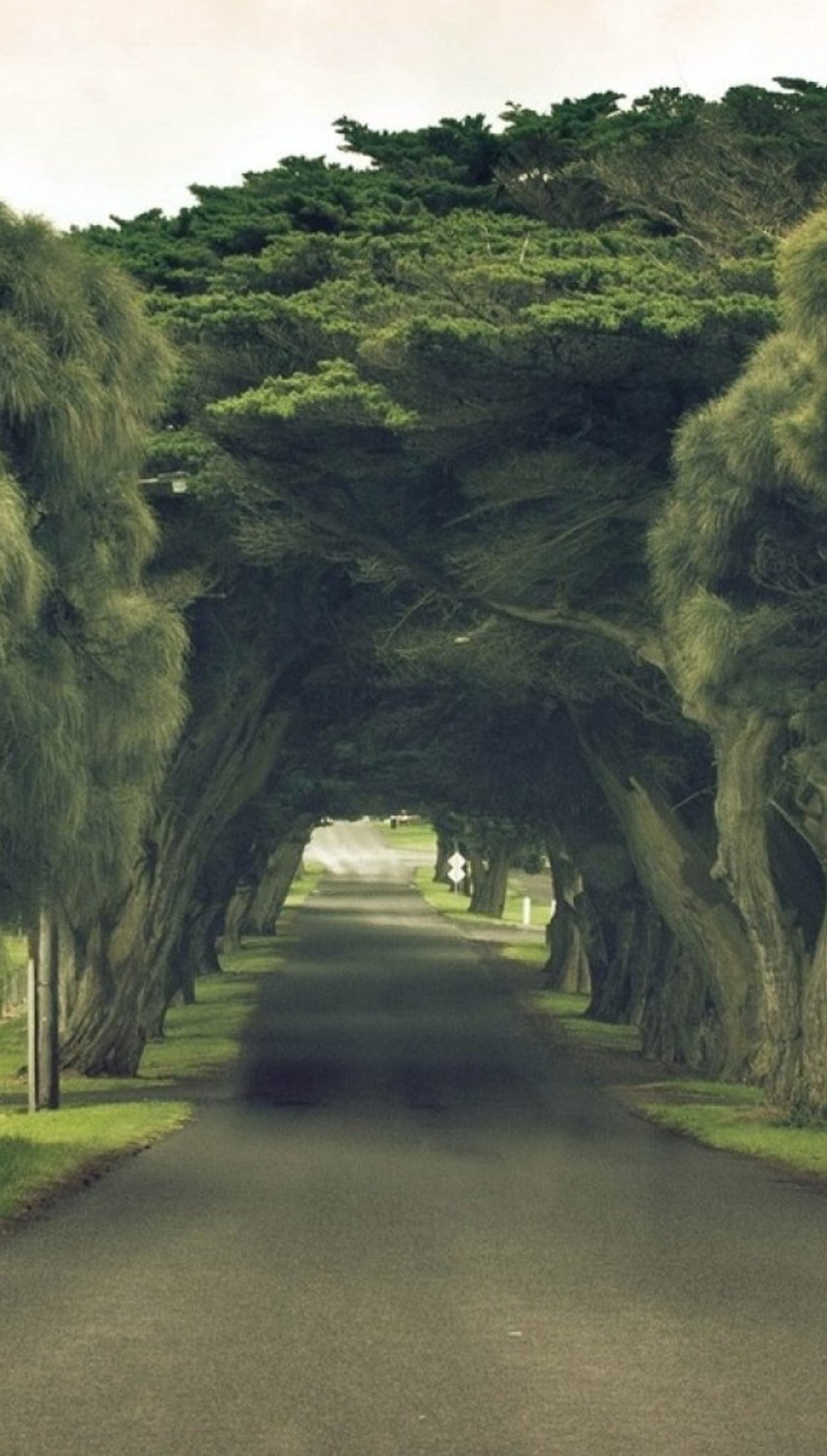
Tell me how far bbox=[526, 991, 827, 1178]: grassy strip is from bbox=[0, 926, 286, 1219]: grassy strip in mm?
5373

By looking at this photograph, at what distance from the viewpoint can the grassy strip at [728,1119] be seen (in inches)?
981

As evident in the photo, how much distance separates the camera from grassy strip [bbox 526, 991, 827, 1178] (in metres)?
24.9

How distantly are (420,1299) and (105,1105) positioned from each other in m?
17.0

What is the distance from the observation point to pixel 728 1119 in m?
28.9

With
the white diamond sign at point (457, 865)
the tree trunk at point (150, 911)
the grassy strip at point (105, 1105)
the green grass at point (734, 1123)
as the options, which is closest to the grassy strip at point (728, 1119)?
the green grass at point (734, 1123)

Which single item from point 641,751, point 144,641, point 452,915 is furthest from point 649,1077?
point 452,915

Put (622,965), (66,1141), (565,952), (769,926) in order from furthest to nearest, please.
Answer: (565,952), (622,965), (769,926), (66,1141)

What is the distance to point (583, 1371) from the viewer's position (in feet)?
37.1

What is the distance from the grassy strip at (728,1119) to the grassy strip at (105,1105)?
537cm

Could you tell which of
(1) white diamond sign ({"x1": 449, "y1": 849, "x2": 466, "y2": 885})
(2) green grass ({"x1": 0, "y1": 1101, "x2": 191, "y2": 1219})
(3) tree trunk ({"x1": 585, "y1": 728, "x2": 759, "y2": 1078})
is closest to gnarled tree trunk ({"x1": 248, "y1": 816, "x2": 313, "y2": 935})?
(1) white diamond sign ({"x1": 449, "y1": 849, "x2": 466, "y2": 885})

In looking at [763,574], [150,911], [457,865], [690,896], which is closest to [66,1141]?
[763,574]

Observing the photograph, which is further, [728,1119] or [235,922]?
[235,922]

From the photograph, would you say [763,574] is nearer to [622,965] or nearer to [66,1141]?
[66,1141]

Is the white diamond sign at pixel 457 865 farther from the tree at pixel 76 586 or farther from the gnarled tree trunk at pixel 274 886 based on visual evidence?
the tree at pixel 76 586
